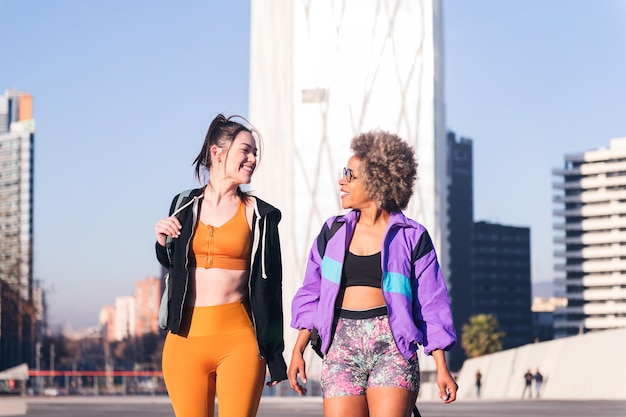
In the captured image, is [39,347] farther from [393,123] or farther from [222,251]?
[222,251]

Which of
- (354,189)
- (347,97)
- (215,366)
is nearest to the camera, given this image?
(215,366)

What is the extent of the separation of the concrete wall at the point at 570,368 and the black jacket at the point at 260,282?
31.9m

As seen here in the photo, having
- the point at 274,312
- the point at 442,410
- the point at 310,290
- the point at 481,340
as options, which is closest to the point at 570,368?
the point at 442,410

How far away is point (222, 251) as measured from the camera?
218 inches

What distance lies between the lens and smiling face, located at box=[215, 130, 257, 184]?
5.68 m

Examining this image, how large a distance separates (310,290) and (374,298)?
40cm

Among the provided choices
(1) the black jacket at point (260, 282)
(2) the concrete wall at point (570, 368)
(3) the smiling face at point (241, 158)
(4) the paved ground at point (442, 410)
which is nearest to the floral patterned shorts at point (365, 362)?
(1) the black jacket at point (260, 282)

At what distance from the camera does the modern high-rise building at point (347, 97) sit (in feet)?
287

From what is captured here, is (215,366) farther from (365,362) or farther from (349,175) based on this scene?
(349,175)

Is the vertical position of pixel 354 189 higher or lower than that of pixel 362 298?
higher

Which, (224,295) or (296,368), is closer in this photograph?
(224,295)

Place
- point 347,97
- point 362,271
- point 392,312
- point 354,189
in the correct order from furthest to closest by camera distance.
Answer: point 347,97 → point 354,189 → point 362,271 → point 392,312

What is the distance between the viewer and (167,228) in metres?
5.51

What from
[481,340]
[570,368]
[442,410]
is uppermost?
[442,410]
